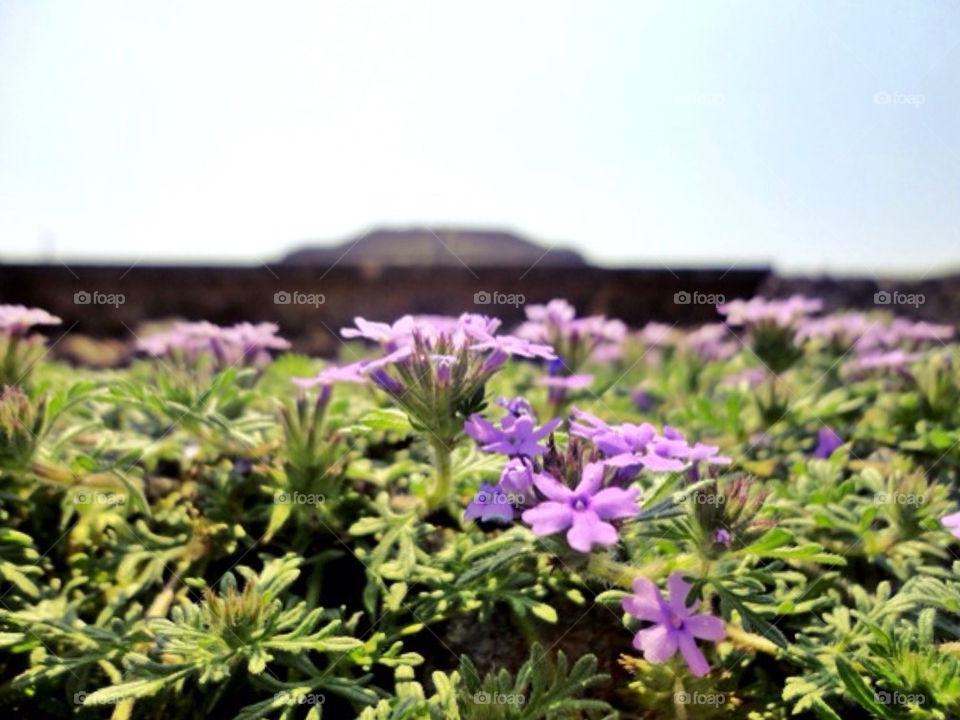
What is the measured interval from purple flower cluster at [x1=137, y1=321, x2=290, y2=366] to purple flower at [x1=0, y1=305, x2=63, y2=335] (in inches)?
13.7

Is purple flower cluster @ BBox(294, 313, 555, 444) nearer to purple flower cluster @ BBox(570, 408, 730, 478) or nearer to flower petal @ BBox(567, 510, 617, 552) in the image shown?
purple flower cluster @ BBox(570, 408, 730, 478)

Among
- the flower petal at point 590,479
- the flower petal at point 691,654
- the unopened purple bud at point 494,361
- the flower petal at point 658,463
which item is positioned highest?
the unopened purple bud at point 494,361

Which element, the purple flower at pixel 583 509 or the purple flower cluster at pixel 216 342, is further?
the purple flower cluster at pixel 216 342

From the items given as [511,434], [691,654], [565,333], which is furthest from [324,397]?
[565,333]

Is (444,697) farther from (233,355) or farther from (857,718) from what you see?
(233,355)

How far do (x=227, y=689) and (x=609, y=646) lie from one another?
71 cm

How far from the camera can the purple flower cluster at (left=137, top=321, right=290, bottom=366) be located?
2.15m

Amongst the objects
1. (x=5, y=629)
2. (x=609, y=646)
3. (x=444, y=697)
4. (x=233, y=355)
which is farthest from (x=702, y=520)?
(x=233, y=355)

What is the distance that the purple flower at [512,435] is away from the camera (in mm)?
1255

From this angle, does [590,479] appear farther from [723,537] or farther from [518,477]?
[723,537]

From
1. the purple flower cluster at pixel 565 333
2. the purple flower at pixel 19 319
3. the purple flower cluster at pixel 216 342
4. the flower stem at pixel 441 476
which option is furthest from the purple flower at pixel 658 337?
the purple flower at pixel 19 319

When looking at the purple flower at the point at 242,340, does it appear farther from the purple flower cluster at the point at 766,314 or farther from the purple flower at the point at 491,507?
the purple flower cluster at the point at 766,314

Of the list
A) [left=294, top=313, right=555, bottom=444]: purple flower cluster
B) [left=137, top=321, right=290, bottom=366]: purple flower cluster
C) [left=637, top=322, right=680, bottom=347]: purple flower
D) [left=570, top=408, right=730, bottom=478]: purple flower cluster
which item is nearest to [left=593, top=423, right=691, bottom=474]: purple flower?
[left=570, top=408, right=730, bottom=478]: purple flower cluster

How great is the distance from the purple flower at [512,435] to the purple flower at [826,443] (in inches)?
46.1
